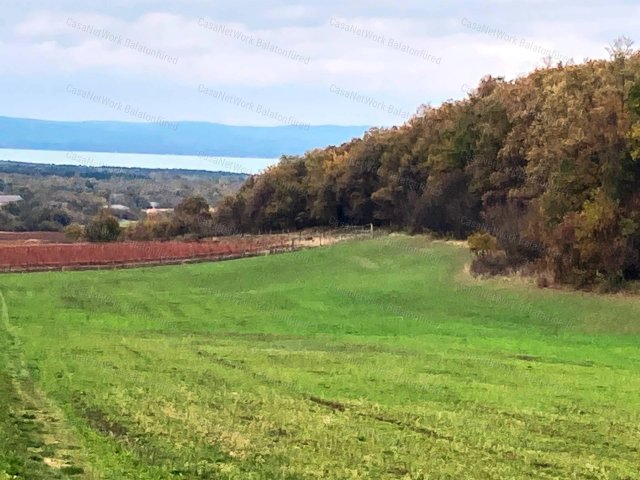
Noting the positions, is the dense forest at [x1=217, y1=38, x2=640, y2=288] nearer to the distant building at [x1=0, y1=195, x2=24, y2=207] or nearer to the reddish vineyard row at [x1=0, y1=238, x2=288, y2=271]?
the reddish vineyard row at [x1=0, y1=238, x2=288, y2=271]

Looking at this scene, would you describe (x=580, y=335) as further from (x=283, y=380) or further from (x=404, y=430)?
(x=404, y=430)

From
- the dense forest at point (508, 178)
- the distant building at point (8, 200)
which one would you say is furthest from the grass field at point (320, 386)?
the distant building at point (8, 200)

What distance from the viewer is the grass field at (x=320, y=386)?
11602mm

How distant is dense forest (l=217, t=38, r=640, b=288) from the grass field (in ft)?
10.7

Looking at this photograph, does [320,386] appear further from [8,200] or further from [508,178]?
[8,200]

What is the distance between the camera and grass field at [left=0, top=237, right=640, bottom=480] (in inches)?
457

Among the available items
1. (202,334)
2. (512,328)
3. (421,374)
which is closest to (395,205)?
(512,328)

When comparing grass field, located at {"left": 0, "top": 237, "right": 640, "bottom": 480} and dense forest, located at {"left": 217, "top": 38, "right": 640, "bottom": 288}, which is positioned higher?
dense forest, located at {"left": 217, "top": 38, "right": 640, "bottom": 288}

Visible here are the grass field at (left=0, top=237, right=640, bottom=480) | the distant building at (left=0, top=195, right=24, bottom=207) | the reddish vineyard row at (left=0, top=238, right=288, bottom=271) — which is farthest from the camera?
the distant building at (left=0, top=195, right=24, bottom=207)

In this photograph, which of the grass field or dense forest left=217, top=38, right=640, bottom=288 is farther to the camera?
dense forest left=217, top=38, right=640, bottom=288

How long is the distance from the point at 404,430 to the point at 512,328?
20.1 meters

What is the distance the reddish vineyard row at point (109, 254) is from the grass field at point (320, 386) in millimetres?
14247

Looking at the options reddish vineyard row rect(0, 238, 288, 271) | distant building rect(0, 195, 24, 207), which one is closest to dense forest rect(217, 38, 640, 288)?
reddish vineyard row rect(0, 238, 288, 271)

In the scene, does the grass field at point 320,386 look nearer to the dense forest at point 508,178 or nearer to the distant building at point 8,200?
the dense forest at point 508,178
